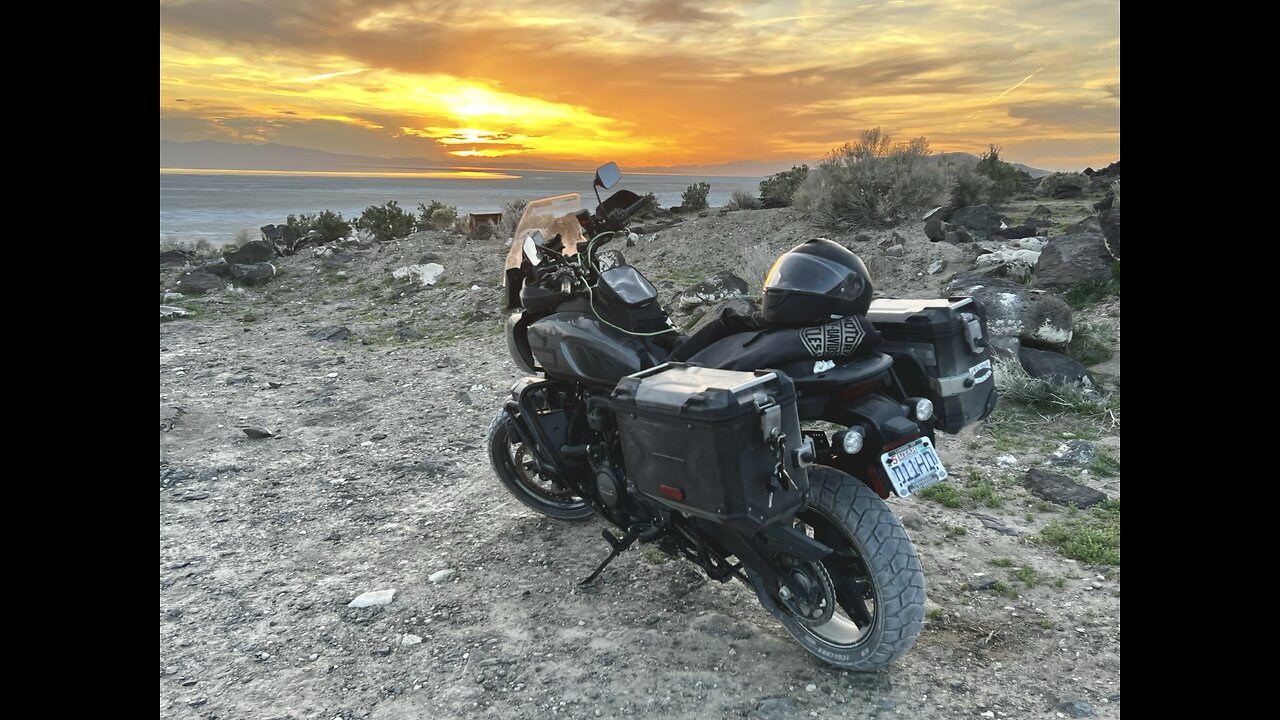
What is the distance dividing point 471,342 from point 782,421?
7.35 meters

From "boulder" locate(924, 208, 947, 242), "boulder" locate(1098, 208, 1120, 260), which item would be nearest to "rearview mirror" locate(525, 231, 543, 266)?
"boulder" locate(1098, 208, 1120, 260)

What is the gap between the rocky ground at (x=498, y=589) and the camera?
116 inches

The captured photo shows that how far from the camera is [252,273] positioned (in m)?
13.4

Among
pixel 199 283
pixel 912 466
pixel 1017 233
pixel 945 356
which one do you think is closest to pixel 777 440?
pixel 912 466

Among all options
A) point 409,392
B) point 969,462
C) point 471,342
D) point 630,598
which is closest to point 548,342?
point 630,598

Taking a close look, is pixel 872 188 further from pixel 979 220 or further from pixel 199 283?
pixel 199 283

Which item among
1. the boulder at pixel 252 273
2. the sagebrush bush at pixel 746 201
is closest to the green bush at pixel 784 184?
the sagebrush bush at pixel 746 201

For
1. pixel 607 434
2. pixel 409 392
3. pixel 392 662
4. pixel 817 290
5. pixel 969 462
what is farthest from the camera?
pixel 409 392

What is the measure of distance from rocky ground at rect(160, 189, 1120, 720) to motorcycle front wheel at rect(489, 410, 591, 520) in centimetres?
11

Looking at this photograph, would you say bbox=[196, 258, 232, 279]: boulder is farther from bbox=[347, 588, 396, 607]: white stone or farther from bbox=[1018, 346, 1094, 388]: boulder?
bbox=[1018, 346, 1094, 388]: boulder

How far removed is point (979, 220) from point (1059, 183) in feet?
22.6

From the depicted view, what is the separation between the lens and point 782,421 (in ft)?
8.48

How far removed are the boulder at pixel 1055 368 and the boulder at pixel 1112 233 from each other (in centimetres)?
267
